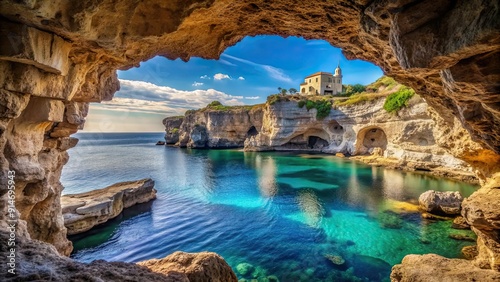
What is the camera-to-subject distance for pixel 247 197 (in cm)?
2183

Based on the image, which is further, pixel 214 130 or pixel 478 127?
pixel 214 130

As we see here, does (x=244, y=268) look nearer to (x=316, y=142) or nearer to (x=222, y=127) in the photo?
(x=316, y=142)

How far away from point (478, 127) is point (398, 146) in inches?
1324

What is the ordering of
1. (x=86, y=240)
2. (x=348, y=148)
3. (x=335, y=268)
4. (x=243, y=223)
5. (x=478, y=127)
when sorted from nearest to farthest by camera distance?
(x=478, y=127) → (x=335, y=268) → (x=86, y=240) → (x=243, y=223) → (x=348, y=148)

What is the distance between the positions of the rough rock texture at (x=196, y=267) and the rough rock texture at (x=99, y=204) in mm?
11475

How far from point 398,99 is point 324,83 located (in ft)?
122

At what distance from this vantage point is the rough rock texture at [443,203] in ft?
52.2

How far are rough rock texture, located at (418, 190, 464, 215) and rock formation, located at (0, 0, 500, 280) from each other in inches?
348

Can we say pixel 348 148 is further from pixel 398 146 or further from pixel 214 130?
pixel 214 130

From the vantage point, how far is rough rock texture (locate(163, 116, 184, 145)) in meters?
83.1

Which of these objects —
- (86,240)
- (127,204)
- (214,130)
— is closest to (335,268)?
(86,240)

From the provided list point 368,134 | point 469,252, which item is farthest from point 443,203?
point 368,134

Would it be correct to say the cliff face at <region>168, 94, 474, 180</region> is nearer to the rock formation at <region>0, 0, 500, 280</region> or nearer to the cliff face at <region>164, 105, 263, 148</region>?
the cliff face at <region>164, 105, 263, 148</region>

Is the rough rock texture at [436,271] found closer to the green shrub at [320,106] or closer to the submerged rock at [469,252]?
the submerged rock at [469,252]
